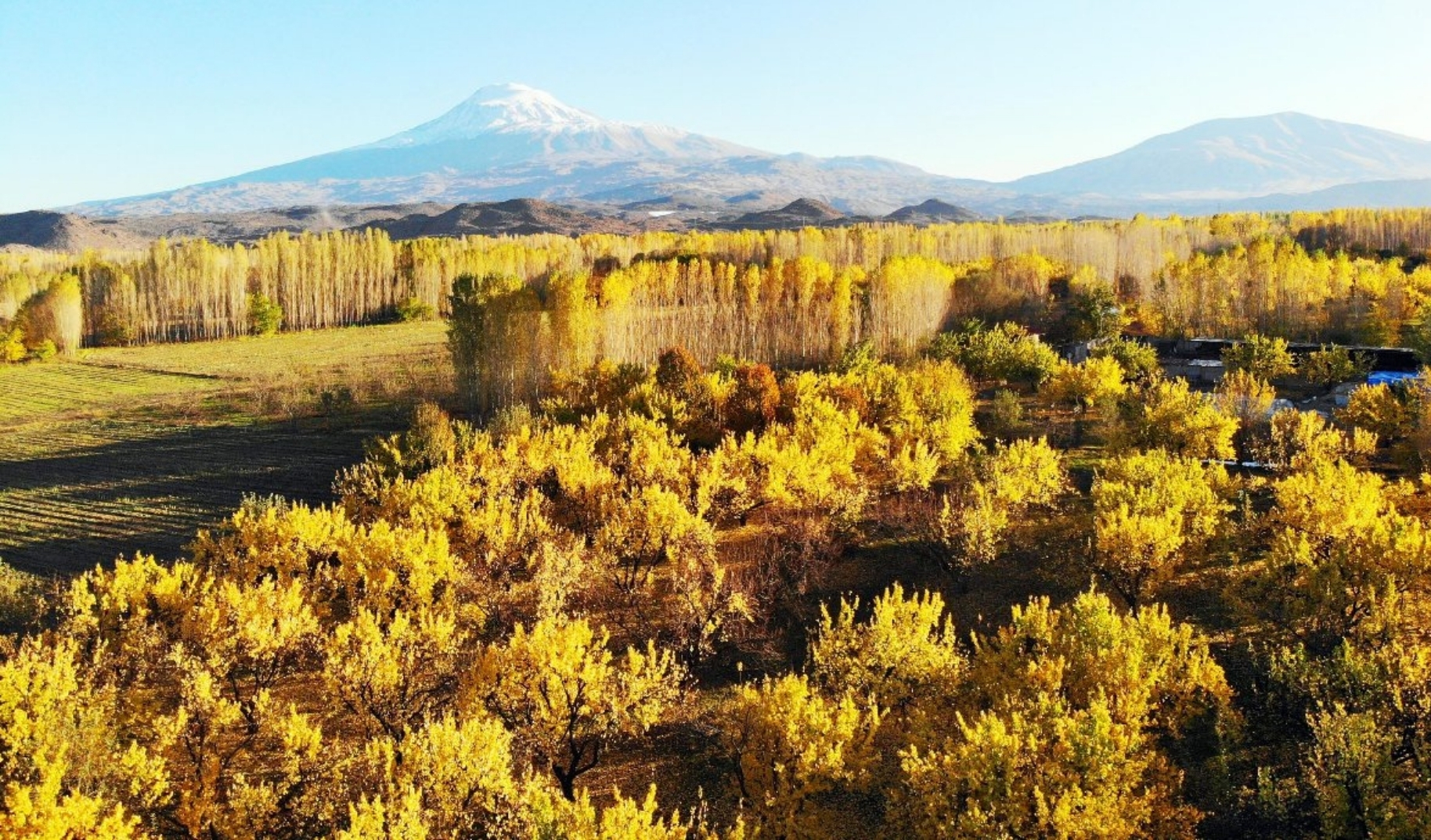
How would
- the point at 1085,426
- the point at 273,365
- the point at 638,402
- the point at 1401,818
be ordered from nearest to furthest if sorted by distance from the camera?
the point at 1401,818
the point at 638,402
the point at 1085,426
the point at 273,365

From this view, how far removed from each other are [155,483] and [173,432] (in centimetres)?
1277

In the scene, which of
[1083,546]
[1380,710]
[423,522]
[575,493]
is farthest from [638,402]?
[1380,710]

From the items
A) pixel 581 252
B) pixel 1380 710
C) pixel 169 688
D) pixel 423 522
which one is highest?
pixel 581 252

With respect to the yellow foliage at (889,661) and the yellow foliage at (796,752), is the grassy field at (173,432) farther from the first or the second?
the yellow foliage at (889,661)

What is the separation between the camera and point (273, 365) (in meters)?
77.3

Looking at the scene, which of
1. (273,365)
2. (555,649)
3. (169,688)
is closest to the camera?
(555,649)

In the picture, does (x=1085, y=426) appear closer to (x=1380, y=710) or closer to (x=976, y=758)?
(x=1380, y=710)

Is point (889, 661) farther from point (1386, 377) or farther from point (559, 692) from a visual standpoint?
point (1386, 377)

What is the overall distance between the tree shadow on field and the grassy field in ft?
0.34

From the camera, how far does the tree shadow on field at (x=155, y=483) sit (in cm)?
3528

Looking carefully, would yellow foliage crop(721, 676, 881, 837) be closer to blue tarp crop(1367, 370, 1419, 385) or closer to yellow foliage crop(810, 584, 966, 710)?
yellow foliage crop(810, 584, 966, 710)

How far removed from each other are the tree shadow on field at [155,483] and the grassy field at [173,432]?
0.10 m

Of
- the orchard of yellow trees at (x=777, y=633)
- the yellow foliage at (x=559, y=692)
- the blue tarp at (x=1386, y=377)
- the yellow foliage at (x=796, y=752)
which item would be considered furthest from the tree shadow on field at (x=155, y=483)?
the blue tarp at (x=1386, y=377)

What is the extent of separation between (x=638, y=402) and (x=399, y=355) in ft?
154
